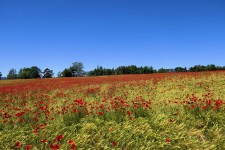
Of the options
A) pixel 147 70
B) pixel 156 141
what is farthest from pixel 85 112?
pixel 147 70

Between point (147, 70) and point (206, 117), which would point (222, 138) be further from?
point (147, 70)

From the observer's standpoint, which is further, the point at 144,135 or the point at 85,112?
the point at 85,112

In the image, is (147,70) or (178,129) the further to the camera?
(147,70)

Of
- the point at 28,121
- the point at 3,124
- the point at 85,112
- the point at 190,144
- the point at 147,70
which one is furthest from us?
the point at 147,70

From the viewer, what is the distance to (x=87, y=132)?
18.1 ft

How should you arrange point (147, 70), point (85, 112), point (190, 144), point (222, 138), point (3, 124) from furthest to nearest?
1. point (147, 70)
2. point (85, 112)
3. point (3, 124)
4. point (222, 138)
5. point (190, 144)

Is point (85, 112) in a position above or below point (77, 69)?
below

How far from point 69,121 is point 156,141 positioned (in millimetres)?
3083

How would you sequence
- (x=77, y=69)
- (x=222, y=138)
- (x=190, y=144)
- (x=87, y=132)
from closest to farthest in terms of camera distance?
1. (x=190, y=144)
2. (x=222, y=138)
3. (x=87, y=132)
4. (x=77, y=69)

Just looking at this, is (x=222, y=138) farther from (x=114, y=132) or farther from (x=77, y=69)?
(x=77, y=69)

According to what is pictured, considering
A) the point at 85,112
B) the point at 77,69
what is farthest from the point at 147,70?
the point at 85,112

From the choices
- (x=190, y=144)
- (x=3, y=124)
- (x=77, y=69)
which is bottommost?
(x=190, y=144)

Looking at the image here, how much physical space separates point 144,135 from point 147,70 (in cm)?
9498

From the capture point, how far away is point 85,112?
24.1 feet
